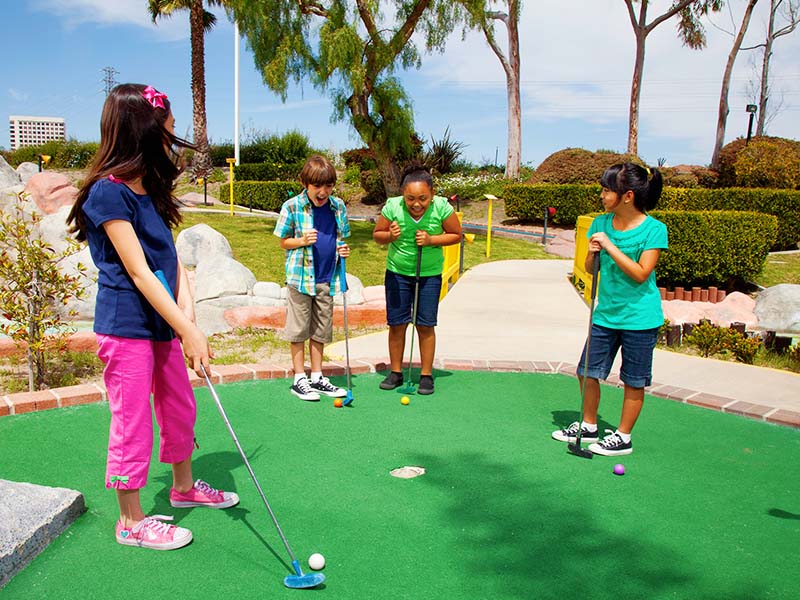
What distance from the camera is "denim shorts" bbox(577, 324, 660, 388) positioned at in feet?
10.8

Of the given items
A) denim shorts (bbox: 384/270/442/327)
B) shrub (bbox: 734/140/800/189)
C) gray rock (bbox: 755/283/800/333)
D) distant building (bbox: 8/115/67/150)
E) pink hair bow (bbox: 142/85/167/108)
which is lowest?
gray rock (bbox: 755/283/800/333)

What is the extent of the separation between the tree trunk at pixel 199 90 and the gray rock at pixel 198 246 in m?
9.95

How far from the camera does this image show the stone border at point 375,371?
3.74 metres

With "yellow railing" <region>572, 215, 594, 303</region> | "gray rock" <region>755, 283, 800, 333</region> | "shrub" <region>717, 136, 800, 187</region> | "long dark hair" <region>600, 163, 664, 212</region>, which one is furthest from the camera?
"shrub" <region>717, 136, 800, 187</region>

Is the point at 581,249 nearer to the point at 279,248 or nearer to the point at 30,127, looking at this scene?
the point at 279,248

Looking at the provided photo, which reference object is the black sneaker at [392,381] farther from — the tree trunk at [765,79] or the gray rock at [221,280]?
the tree trunk at [765,79]

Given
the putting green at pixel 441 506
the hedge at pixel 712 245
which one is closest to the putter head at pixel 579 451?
the putting green at pixel 441 506

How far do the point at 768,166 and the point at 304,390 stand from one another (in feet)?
55.1

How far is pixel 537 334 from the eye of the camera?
633cm

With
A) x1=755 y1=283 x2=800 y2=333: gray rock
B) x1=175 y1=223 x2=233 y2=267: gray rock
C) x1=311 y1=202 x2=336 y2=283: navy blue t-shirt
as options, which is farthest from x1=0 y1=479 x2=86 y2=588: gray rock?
x1=755 y1=283 x2=800 y2=333: gray rock

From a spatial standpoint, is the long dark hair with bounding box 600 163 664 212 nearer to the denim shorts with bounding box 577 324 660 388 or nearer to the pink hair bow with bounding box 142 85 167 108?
the denim shorts with bounding box 577 324 660 388

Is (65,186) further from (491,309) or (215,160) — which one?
(215,160)

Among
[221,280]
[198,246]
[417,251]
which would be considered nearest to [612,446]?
[417,251]

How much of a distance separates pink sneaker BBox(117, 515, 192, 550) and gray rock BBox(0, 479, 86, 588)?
8.9 inches
